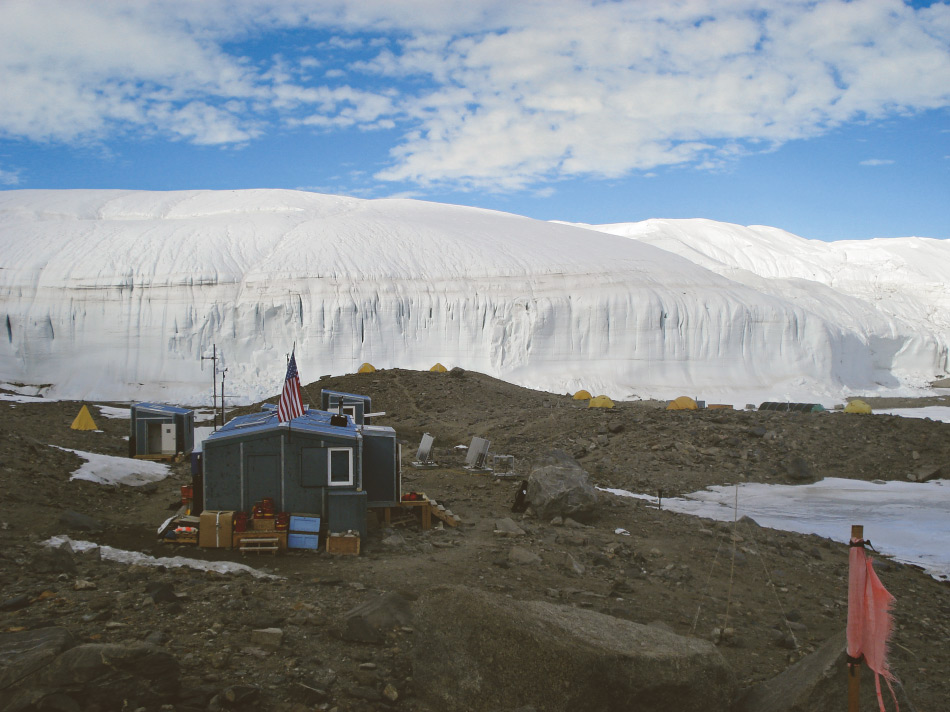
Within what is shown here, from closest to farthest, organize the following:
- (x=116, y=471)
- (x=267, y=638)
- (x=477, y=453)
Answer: (x=267, y=638), (x=116, y=471), (x=477, y=453)

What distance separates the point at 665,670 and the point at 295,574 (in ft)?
15.2

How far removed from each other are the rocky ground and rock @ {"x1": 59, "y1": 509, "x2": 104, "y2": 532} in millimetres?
22

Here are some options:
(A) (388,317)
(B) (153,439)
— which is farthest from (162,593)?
(A) (388,317)

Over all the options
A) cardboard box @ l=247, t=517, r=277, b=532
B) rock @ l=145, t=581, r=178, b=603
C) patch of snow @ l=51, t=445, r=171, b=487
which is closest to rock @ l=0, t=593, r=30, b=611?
rock @ l=145, t=581, r=178, b=603

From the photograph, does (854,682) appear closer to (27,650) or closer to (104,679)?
(104,679)

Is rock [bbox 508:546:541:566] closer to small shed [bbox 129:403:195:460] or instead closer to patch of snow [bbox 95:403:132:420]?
small shed [bbox 129:403:195:460]

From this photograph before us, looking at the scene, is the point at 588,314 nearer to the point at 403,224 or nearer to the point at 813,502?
the point at 403,224

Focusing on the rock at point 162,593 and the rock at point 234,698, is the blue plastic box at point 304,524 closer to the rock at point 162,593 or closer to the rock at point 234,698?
the rock at point 162,593

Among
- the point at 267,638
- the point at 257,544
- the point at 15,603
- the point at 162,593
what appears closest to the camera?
the point at 267,638

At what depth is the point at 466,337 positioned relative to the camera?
5269cm

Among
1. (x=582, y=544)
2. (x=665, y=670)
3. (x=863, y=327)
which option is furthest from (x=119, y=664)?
(x=863, y=327)

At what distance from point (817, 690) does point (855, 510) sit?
11302 mm

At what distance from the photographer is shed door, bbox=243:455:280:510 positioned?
31.1ft

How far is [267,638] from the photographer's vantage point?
5.77 meters
